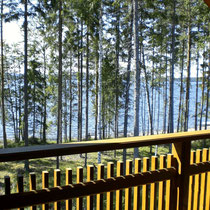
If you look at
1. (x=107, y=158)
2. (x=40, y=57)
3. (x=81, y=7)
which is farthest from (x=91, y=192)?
(x=40, y=57)

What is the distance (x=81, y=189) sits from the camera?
128cm

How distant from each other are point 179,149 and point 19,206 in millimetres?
1068

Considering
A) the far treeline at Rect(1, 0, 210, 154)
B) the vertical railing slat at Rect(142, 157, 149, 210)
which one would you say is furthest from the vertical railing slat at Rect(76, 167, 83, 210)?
the far treeline at Rect(1, 0, 210, 154)

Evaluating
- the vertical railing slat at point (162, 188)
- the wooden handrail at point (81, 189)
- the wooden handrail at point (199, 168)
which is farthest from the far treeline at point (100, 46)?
the wooden handrail at point (81, 189)

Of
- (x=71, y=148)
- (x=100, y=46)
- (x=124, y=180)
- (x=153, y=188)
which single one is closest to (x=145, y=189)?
(x=153, y=188)

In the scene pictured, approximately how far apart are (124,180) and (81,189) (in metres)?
0.28

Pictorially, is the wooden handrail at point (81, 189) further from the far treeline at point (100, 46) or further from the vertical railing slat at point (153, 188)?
the far treeline at point (100, 46)

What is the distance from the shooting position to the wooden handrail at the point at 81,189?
3.68 feet

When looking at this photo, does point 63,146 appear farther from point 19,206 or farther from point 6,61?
point 6,61

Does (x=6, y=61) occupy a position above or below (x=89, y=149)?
above

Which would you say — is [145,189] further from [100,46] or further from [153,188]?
[100,46]

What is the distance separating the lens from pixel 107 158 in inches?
688

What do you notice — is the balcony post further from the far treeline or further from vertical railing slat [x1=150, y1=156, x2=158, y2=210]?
the far treeline

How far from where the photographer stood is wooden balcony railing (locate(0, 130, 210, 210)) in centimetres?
113
